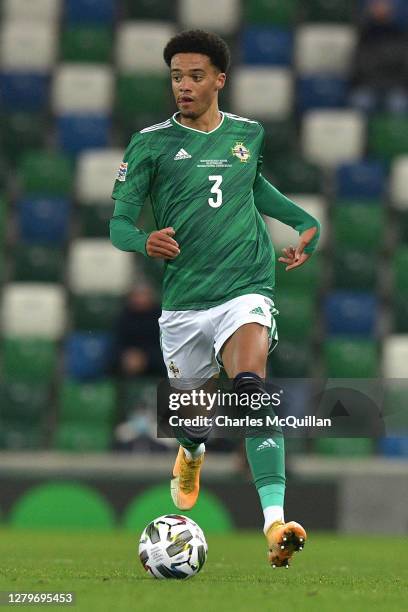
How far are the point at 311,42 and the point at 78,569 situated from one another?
9613 millimetres

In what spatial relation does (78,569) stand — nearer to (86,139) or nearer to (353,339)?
(353,339)

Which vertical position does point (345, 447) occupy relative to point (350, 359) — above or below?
below

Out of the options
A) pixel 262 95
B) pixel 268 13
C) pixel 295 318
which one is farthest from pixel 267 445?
pixel 268 13

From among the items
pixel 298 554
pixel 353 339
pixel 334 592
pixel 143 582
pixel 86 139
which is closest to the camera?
pixel 334 592

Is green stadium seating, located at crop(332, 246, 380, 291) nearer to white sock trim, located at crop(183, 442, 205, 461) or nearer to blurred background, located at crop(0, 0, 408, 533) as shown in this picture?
blurred background, located at crop(0, 0, 408, 533)

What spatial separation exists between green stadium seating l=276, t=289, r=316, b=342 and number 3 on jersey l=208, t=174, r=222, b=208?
258 inches

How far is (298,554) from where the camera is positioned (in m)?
8.47

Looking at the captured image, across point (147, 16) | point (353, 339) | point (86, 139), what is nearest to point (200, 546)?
point (353, 339)

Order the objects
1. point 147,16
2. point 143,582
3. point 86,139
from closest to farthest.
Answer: point 143,582
point 86,139
point 147,16

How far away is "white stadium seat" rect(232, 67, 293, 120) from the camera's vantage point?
14547 mm

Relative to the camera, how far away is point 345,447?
40.2 ft

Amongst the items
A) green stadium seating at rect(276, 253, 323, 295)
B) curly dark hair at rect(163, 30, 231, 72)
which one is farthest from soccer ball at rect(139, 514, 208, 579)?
green stadium seating at rect(276, 253, 323, 295)

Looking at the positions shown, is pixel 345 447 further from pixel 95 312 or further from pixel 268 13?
pixel 268 13

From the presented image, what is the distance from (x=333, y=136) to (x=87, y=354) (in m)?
3.65
